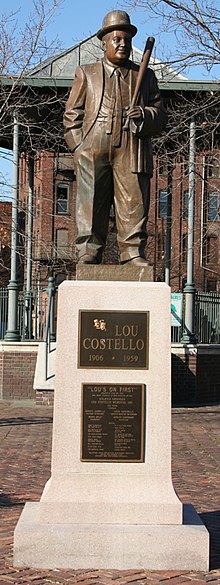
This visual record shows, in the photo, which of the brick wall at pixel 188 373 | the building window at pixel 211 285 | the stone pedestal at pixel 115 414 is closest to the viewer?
the stone pedestal at pixel 115 414

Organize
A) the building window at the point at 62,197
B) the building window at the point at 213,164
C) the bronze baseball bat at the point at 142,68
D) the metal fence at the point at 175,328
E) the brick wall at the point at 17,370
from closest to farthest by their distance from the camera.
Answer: the bronze baseball bat at the point at 142,68 → the building window at the point at 213,164 → the brick wall at the point at 17,370 → the metal fence at the point at 175,328 → the building window at the point at 62,197

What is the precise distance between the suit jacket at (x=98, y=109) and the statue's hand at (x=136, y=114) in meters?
0.04

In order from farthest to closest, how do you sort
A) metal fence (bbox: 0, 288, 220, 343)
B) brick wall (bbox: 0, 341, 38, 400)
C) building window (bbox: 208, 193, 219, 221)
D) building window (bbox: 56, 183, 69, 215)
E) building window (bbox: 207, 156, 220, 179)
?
1. building window (bbox: 56, 183, 69, 215)
2. building window (bbox: 208, 193, 219, 221)
3. metal fence (bbox: 0, 288, 220, 343)
4. brick wall (bbox: 0, 341, 38, 400)
5. building window (bbox: 207, 156, 220, 179)

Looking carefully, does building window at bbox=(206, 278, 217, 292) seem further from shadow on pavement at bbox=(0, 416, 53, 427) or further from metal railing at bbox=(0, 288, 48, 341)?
shadow on pavement at bbox=(0, 416, 53, 427)

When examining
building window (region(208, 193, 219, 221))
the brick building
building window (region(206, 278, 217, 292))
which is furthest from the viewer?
building window (region(206, 278, 217, 292))

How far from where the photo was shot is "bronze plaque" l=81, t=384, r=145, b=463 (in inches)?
271

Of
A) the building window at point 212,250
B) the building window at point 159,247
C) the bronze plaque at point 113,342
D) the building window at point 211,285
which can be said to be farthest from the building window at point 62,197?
the bronze plaque at point 113,342

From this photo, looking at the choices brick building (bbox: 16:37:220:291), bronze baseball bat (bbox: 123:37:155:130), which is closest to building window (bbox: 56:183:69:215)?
brick building (bbox: 16:37:220:291)

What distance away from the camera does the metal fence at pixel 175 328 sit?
2286cm

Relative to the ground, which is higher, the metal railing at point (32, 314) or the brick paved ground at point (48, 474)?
the metal railing at point (32, 314)

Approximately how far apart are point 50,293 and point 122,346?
14.6 meters

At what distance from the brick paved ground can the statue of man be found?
241cm

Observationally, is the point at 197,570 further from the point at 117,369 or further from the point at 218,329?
the point at 218,329

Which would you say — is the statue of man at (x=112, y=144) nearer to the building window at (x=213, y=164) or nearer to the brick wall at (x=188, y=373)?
the building window at (x=213, y=164)
